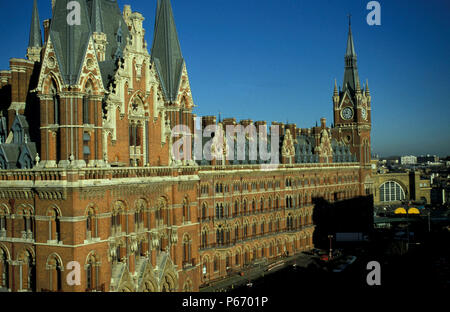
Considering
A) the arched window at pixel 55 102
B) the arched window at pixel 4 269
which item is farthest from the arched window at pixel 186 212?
the arched window at pixel 4 269

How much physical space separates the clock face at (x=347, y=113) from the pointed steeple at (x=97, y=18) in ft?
280

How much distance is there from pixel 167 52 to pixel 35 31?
49.7 feet

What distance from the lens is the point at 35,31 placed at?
59156 mm

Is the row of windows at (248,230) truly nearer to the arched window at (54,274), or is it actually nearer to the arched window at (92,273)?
the arched window at (92,273)

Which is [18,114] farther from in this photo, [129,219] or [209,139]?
[209,139]

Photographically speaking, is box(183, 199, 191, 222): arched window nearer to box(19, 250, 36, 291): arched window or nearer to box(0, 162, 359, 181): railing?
box(0, 162, 359, 181): railing

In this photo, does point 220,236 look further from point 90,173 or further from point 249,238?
point 90,173

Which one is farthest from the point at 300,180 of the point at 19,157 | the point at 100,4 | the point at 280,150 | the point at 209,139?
the point at 19,157

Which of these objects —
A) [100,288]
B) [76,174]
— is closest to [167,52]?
[76,174]

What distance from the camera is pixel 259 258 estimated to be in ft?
307

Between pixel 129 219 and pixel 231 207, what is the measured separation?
3678cm

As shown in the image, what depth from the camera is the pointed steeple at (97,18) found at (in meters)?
57.6

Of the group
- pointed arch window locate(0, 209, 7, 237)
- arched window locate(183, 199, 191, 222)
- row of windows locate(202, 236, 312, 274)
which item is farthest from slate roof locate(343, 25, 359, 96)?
pointed arch window locate(0, 209, 7, 237)

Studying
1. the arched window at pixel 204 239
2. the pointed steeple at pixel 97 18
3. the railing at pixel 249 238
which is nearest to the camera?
the pointed steeple at pixel 97 18
